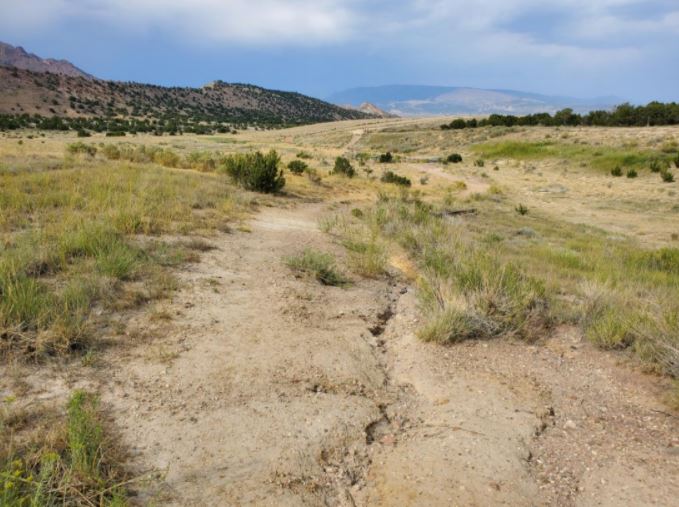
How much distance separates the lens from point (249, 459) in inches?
128

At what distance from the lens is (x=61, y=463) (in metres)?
2.75

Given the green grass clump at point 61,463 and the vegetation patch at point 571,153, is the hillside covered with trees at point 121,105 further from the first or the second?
the green grass clump at point 61,463

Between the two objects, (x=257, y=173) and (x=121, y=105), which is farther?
(x=121, y=105)

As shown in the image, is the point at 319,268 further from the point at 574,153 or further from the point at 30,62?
the point at 30,62

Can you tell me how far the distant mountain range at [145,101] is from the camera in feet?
195

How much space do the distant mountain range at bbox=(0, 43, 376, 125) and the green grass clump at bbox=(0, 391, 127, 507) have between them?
61.9 meters

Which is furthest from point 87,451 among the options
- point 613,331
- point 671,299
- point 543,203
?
point 543,203

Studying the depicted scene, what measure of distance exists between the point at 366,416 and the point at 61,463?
2.10 meters

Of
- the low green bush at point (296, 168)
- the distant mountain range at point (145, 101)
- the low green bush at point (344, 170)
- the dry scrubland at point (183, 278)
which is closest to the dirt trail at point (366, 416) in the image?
the dry scrubland at point (183, 278)

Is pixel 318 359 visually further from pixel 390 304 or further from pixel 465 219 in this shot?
pixel 465 219

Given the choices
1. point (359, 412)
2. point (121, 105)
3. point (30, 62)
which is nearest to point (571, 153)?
point (359, 412)

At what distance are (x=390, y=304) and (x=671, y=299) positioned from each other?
3498mm

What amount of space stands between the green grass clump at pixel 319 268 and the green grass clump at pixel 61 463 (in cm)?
408

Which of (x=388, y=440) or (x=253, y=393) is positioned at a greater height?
(x=253, y=393)
